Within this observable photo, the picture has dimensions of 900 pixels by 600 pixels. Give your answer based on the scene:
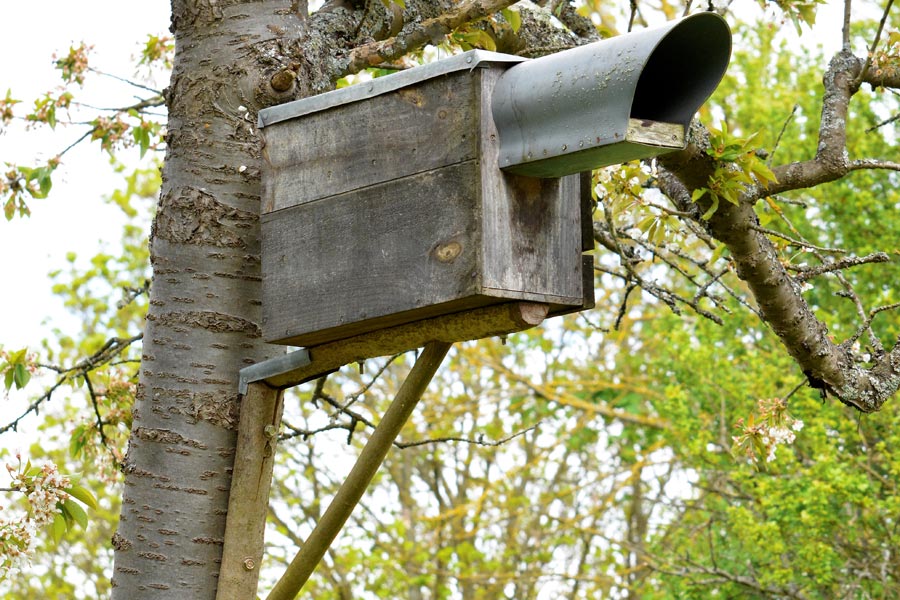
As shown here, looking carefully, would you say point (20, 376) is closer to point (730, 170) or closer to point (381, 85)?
point (381, 85)

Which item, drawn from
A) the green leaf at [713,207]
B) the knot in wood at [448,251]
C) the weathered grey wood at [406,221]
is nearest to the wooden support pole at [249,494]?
the weathered grey wood at [406,221]

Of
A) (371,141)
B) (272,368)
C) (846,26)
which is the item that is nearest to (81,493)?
(272,368)

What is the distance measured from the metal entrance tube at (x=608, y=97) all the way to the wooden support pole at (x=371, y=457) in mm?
345

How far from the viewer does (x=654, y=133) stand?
1.40 meters

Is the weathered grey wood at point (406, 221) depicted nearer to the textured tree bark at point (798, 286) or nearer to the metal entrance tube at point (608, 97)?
the metal entrance tube at point (608, 97)

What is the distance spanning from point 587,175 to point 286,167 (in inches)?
18.4

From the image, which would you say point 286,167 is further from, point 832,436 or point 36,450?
point 36,450

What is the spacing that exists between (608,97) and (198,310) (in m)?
0.77

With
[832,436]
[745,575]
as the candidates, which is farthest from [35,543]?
[745,575]

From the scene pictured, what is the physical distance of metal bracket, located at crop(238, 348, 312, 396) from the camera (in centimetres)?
168

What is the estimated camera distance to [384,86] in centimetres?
160

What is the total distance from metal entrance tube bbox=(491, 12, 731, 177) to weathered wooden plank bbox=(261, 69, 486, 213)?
0.20 ft

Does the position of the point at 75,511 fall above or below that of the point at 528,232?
below

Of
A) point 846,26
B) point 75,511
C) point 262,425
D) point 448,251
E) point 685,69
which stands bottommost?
point 75,511
